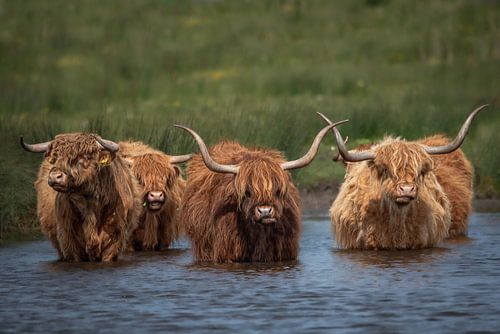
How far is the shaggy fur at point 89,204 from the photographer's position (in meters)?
9.82

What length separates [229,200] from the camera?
9.98 meters

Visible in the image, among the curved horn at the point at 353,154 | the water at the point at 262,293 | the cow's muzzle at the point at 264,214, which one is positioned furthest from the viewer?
the curved horn at the point at 353,154

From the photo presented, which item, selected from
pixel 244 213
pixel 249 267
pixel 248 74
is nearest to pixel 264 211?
pixel 244 213

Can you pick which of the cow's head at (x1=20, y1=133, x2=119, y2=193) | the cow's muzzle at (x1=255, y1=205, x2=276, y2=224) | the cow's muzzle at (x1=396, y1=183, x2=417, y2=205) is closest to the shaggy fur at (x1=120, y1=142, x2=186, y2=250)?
the cow's head at (x1=20, y1=133, x2=119, y2=193)

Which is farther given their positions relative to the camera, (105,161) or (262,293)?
(105,161)

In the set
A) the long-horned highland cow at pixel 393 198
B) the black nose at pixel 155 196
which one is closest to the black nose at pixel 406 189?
the long-horned highland cow at pixel 393 198

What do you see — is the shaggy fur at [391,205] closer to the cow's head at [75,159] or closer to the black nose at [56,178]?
the cow's head at [75,159]

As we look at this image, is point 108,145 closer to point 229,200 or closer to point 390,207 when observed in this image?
point 229,200

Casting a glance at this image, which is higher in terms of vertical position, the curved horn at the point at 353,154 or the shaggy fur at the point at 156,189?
the curved horn at the point at 353,154

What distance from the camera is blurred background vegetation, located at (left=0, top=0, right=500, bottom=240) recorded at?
600 inches

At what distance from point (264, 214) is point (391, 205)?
1.55 m

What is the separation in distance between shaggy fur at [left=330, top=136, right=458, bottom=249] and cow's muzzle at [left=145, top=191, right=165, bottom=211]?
4.57 ft

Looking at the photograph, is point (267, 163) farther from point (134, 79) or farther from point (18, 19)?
point (18, 19)

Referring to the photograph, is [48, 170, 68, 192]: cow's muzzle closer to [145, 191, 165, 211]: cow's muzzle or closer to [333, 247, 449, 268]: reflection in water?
[145, 191, 165, 211]: cow's muzzle
